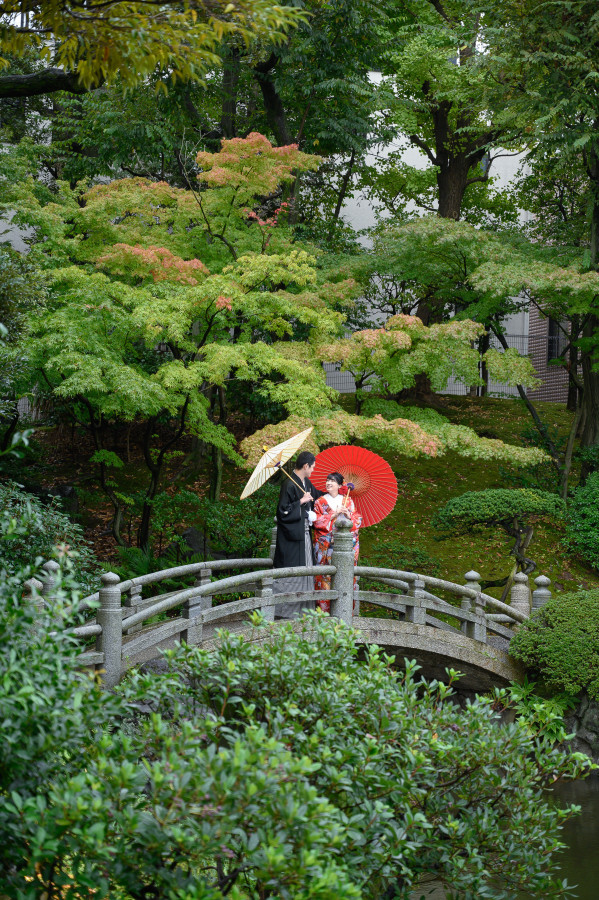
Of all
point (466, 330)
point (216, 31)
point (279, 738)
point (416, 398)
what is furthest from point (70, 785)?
point (416, 398)

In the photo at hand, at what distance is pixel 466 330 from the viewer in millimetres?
13242

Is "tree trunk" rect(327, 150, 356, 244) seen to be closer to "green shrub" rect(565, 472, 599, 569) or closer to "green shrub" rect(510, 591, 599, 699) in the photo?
"green shrub" rect(565, 472, 599, 569)

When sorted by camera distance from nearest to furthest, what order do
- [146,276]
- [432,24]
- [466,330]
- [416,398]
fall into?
1. [146,276]
2. [466,330]
3. [432,24]
4. [416,398]

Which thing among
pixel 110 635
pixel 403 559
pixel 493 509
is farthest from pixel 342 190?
pixel 110 635

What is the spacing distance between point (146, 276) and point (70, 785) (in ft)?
31.5

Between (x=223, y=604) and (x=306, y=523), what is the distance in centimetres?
124

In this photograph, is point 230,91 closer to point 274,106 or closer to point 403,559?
point 274,106

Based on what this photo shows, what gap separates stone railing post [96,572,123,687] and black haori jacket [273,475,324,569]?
2191 mm

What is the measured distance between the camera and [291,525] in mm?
9180

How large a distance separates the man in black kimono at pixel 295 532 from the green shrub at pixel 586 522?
7446 mm

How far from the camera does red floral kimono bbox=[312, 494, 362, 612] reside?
9578 millimetres

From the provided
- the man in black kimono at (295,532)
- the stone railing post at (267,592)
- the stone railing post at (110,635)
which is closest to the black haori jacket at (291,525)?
the man in black kimono at (295,532)

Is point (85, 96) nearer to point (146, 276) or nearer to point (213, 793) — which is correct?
point (146, 276)

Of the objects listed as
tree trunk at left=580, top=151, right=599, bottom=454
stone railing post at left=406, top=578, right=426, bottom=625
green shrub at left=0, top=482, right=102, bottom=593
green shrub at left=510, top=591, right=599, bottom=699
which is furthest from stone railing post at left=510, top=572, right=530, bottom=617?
green shrub at left=0, top=482, right=102, bottom=593
